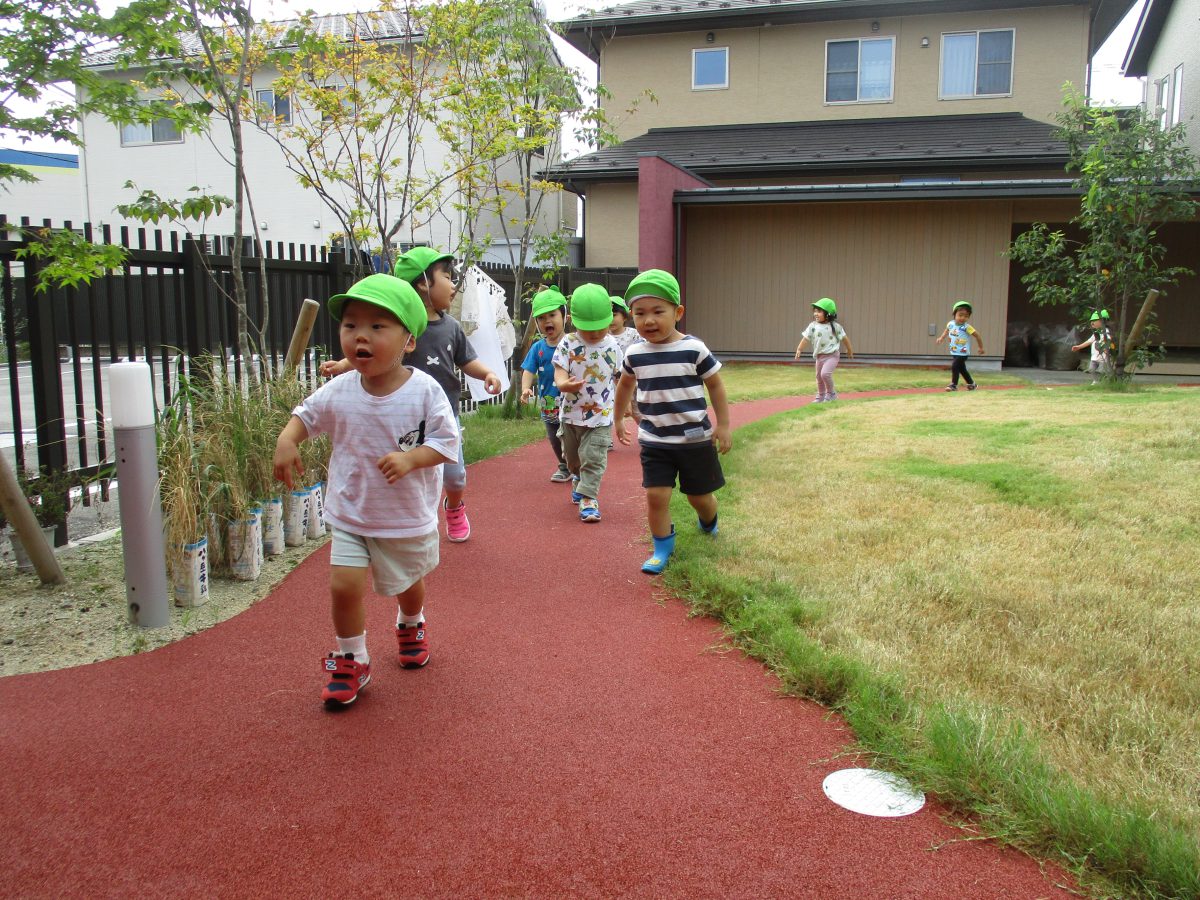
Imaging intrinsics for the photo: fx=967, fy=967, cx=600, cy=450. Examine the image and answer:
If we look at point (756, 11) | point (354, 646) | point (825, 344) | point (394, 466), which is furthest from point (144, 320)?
point (756, 11)

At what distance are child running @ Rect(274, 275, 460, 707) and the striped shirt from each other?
192cm

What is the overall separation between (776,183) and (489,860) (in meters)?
19.7

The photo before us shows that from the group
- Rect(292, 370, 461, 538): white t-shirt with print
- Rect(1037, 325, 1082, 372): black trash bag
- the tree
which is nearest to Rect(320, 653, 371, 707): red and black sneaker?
Rect(292, 370, 461, 538): white t-shirt with print

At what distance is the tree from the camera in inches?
530

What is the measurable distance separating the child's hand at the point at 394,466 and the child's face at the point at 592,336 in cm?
365

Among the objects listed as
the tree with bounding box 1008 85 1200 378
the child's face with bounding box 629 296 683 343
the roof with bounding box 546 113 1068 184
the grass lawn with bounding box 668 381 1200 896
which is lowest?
the grass lawn with bounding box 668 381 1200 896

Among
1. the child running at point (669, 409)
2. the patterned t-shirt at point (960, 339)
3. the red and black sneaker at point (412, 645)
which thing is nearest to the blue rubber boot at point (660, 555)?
the child running at point (669, 409)

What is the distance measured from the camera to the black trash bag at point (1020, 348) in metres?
20.5

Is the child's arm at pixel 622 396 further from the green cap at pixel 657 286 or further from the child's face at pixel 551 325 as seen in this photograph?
the child's face at pixel 551 325

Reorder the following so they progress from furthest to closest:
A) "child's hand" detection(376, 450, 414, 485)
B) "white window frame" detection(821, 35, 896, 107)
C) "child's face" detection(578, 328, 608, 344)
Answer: "white window frame" detection(821, 35, 896, 107)
"child's face" detection(578, 328, 608, 344)
"child's hand" detection(376, 450, 414, 485)

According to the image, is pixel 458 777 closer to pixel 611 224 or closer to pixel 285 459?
pixel 285 459

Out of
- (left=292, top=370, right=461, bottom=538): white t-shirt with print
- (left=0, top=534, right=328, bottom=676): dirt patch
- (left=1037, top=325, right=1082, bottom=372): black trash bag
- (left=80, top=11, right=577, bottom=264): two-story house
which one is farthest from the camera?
(left=80, top=11, right=577, bottom=264): two-story house

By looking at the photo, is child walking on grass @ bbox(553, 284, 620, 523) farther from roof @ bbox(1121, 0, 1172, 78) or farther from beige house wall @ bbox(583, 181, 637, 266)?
roof @ bbox(1121, 0, 1172, 78)

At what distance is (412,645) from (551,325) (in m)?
4.36
